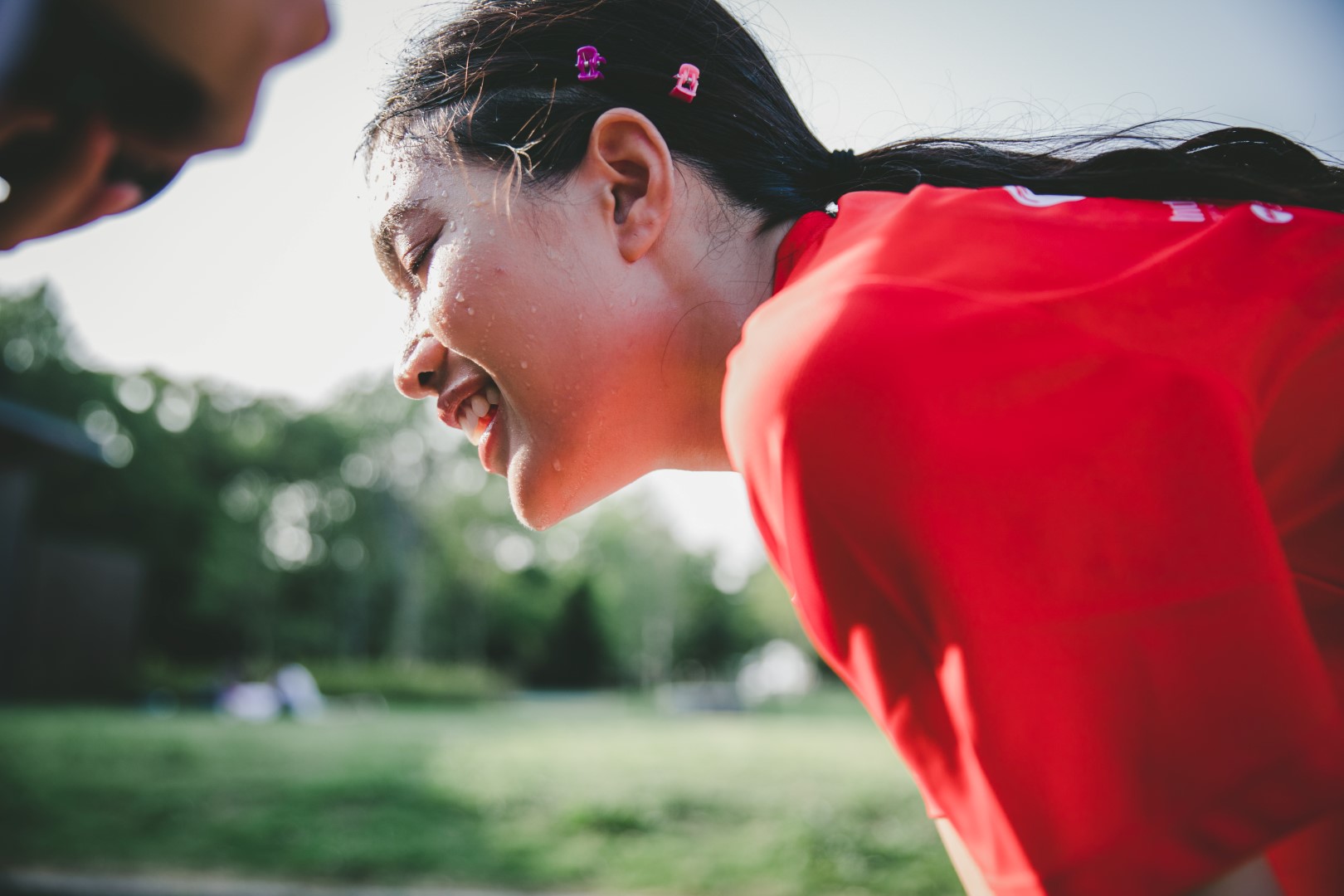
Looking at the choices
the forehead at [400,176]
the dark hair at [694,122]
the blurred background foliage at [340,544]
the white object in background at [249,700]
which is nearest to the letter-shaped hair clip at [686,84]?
the dark hair at [694,122]

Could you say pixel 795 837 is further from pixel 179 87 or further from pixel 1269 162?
pixel 179 87

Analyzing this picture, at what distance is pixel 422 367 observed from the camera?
5.35ft

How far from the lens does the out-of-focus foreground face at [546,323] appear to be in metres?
1.43

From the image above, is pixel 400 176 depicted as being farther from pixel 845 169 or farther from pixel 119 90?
pixel 119 90

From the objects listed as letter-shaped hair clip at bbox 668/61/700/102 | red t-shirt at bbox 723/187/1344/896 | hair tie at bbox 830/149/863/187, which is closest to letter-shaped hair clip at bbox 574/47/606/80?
letter-shaped hair clip at bbox 668/61/700/102

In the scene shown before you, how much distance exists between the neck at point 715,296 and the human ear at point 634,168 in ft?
0.24

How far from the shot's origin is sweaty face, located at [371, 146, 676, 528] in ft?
4.71

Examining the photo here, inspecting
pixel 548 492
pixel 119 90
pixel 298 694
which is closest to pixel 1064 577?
pixel 119 90

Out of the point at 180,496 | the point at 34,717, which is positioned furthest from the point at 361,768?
the point at 180,496

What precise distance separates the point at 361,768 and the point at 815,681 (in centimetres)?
4925

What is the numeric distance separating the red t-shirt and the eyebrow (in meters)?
0.86

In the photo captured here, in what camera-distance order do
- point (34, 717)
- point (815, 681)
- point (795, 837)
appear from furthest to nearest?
point (815, 681) < point (34, 717) < point (795, 837)

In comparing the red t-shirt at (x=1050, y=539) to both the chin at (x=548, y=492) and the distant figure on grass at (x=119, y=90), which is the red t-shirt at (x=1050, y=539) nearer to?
the distant figure on grass at (x=119, y=90)

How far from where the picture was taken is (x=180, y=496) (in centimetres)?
3850
